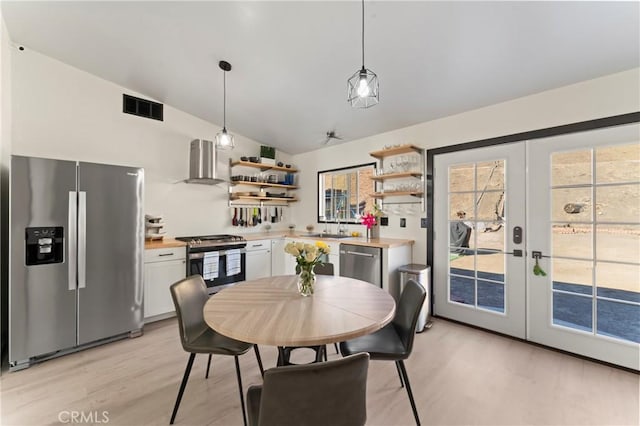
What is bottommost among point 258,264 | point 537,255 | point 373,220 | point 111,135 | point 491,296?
point 491,296

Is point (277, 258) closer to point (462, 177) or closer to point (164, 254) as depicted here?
point (164, 254)

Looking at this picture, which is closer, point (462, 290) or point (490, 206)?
point (490, 206)

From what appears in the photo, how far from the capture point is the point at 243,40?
248 centimetres

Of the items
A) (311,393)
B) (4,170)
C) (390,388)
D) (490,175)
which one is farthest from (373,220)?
(4,170)

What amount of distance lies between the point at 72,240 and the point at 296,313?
242 cm

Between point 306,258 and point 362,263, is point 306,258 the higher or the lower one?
the higher one

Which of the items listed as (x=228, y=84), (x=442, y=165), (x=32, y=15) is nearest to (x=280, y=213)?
(x=228, y=84)

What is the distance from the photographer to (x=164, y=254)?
130 inches

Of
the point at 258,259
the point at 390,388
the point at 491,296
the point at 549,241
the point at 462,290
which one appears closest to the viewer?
the point at 390,388

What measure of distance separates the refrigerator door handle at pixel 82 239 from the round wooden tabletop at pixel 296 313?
5.67 feet

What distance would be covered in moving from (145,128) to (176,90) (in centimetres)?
71

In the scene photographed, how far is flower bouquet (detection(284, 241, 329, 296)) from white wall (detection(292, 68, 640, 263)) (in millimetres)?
2197

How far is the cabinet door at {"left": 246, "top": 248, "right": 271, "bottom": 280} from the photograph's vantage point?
13.4 feet

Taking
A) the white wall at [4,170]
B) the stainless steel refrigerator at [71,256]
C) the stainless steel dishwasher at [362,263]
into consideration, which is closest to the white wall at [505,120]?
the stainless steel dishwasher at [362,263]
